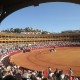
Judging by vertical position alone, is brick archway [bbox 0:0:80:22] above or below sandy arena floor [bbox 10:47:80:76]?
above

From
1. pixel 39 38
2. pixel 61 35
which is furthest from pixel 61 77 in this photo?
pixel 61 35

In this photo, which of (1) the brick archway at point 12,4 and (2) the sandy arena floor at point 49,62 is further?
(2) the sandy arena floor at point 49,62

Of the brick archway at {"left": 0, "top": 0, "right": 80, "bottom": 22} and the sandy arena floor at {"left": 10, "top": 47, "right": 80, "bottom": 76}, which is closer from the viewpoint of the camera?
the brick archway at {"left": 0, "top": 0, "right": 80, "bottom": 22}

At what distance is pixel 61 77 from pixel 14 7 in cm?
571

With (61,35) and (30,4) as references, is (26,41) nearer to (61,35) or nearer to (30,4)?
(61,35)

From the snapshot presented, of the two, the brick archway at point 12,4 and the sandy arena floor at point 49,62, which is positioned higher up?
the brick archway at point 12,4

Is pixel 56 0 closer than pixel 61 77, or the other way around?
pixel 56 0

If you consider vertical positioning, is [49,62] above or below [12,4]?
below

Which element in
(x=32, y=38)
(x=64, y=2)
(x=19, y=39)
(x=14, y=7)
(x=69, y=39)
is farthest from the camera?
(x=69, y=39)

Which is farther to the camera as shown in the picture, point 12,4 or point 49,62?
point 49,62

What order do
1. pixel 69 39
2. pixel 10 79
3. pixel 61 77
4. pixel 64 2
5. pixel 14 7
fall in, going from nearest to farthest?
pixel 10 79 → pixel 64 2 → pixel 14 7 → pixel 61 77 → pixel 69 39

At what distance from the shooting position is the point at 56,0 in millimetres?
3182

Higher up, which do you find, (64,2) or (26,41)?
(64,2)

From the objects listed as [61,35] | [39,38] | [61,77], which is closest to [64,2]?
[61,77]
